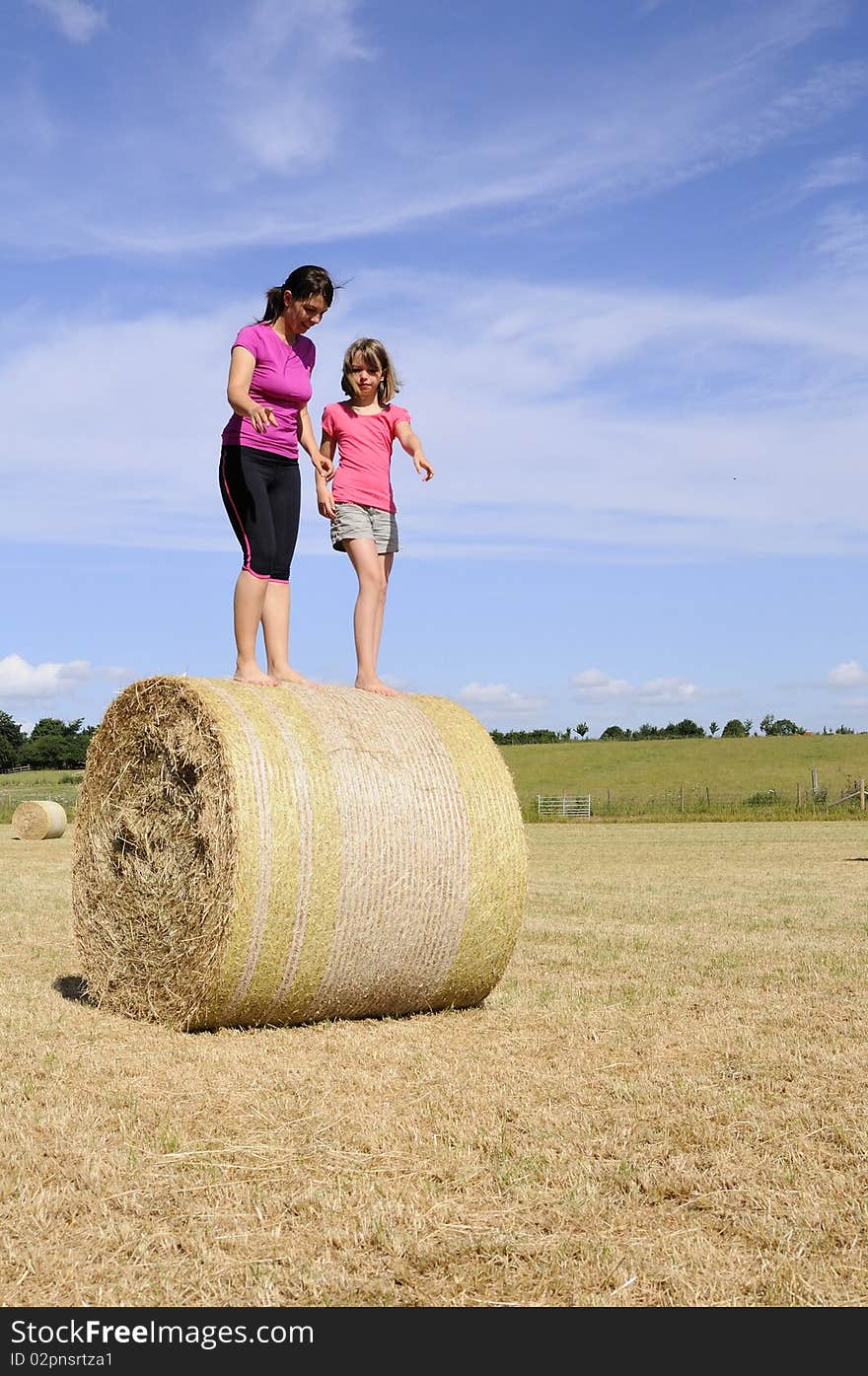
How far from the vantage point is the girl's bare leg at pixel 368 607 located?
7148 millimetres

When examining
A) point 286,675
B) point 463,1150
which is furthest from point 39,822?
point 463,1150

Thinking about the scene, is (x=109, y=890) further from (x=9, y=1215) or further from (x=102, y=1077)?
(x=9, y=1215)

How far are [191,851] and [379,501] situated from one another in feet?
7.62

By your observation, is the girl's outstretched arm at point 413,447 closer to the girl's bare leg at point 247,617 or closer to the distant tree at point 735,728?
the girl's bare leg at point 247,617

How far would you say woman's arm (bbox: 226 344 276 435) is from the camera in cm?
666

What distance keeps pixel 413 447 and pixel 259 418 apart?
3.32 ft

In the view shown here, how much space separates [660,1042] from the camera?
5.64 meters

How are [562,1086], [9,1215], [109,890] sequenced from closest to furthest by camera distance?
1. [9,1215]
2. [562,1086]
3. [109,890]

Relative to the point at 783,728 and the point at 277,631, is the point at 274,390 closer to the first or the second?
the point at 277,631

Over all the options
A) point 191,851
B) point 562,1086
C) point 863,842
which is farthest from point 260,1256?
point 863,842

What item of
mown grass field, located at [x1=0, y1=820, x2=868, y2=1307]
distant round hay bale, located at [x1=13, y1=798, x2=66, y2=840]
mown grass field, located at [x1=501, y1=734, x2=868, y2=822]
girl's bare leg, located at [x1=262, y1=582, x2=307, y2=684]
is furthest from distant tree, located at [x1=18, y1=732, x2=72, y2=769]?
girl's bare leg, located at [x1=262, y1=582, x2=307, y2=684]

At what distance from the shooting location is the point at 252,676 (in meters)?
6.80

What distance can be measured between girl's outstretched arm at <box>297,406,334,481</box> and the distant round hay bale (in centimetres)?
2127

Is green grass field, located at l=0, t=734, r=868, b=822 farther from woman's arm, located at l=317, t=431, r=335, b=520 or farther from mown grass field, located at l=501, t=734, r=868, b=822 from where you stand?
woman's arm, located at l=317, t=431, r=335, b=520
